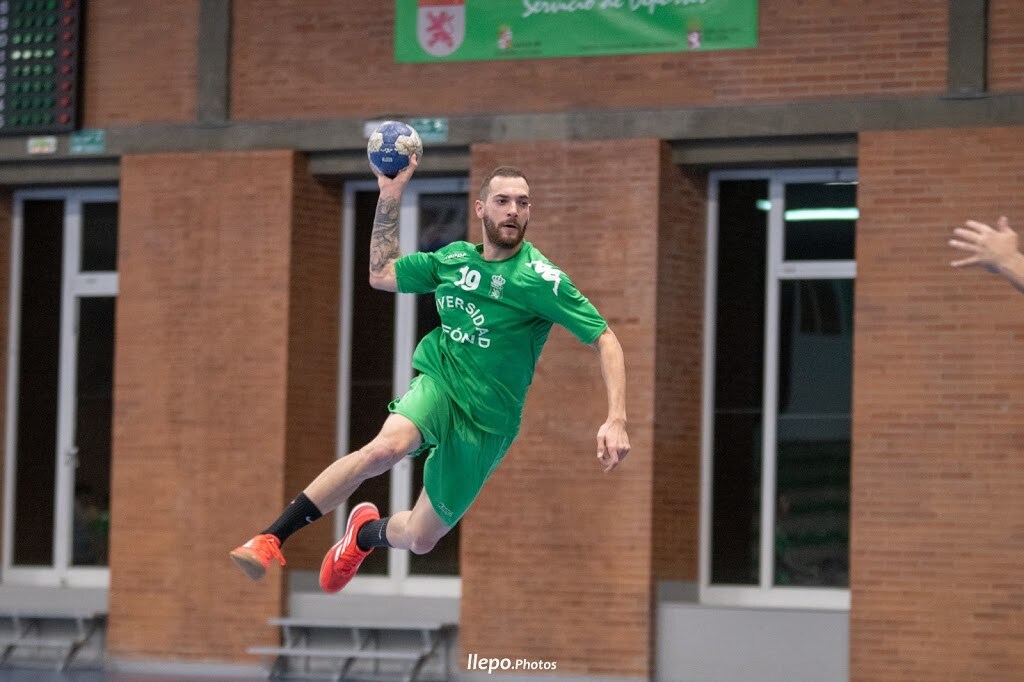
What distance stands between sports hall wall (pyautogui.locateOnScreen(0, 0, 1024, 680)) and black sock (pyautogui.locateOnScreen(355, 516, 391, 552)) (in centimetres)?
430

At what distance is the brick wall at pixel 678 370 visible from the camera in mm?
12312

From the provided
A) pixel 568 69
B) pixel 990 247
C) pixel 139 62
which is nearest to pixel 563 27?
pixel 568 69

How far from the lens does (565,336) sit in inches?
489

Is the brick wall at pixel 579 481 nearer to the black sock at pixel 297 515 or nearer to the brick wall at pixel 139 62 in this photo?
the brick wall at pixel 139 62

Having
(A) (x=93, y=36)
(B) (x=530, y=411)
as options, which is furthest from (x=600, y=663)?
(A) (x=93, y=36)

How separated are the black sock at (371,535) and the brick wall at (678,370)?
437 cm

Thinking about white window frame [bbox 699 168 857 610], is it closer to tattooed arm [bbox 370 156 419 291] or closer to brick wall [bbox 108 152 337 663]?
brick wall [bbox 108 152 337 663]

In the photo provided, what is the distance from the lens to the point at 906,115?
11.7 meters

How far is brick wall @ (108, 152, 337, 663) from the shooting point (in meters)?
13.1

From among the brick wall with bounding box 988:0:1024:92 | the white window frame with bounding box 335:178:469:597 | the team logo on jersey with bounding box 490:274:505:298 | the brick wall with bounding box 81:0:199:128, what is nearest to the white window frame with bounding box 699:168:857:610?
the brick wall with bounding box 988:0:1024:92

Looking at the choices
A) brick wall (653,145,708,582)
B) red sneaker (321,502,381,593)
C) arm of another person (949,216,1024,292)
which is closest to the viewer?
arm of another person (949,216,1024,292)

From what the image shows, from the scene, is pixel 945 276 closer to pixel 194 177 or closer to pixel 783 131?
pixel 783 131

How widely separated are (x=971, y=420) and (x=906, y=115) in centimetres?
213

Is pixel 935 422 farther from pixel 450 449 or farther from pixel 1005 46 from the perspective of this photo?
pixel 450 449
